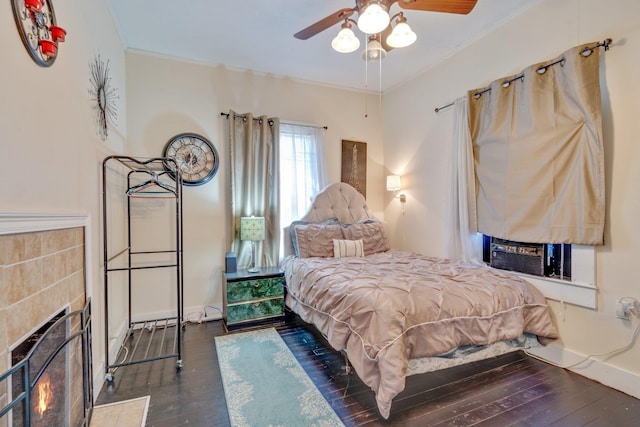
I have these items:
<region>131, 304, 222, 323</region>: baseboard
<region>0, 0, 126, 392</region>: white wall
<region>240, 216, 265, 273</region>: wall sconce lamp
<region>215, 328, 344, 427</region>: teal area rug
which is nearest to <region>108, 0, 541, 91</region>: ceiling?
<region>0, 0, 126, 392</region>: white wall

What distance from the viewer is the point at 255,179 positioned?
353 centimetres

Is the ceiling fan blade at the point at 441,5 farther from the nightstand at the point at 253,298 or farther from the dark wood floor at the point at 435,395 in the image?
the nightstand at the point at 253,298

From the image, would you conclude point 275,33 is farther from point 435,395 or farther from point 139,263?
point 435,395

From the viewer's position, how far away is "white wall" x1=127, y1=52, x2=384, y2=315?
319cm

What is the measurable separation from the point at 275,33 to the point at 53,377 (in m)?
3.06

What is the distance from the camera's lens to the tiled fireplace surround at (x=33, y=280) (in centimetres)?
97

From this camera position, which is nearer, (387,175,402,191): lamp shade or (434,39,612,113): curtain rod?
(434,39,612,113): curtain rod

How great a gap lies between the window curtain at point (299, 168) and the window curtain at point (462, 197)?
1.62 m

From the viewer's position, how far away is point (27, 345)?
45.0 inches

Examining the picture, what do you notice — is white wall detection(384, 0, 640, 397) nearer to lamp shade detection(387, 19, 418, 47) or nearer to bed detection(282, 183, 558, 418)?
bed detection(282, 183, 558, 418)

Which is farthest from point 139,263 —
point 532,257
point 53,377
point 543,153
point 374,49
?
point 543,153

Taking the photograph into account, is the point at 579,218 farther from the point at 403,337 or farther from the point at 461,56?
the point at 461,56

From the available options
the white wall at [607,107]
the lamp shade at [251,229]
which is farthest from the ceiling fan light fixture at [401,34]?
the lamp shade at [251,229]

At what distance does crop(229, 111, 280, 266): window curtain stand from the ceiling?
70cm
